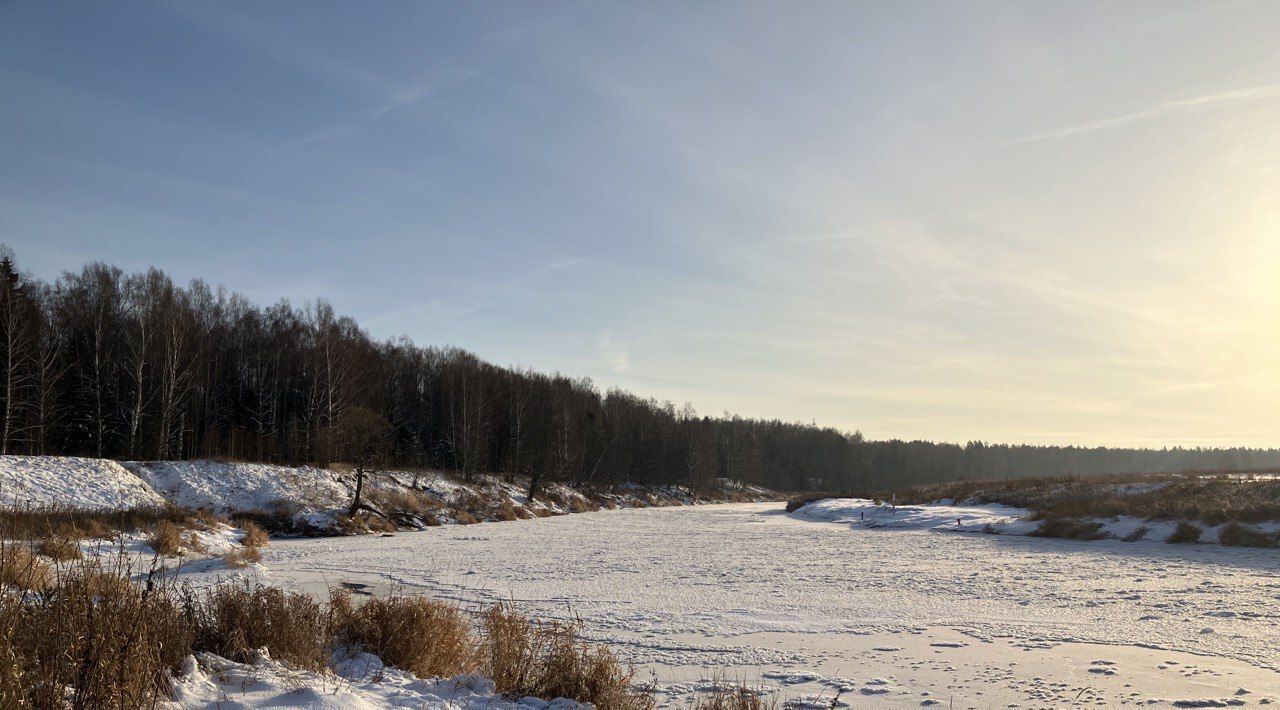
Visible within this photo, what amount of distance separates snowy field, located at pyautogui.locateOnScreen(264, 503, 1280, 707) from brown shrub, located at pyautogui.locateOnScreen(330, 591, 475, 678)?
7.06 ft

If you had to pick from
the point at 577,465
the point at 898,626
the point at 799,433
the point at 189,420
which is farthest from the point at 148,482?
the point at 799,433

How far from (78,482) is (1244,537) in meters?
40.7

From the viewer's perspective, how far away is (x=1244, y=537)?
2256cm

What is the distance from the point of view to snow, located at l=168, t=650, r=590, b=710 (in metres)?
4.87

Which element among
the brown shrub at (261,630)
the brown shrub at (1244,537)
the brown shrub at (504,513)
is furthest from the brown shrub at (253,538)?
the brown shrub at (1244,537)

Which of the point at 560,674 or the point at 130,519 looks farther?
the point at 130,519

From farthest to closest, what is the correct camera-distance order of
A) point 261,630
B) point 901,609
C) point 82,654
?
1. point 901,609
2. point 261,630
3. point 82,654

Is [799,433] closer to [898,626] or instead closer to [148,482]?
[148,482]

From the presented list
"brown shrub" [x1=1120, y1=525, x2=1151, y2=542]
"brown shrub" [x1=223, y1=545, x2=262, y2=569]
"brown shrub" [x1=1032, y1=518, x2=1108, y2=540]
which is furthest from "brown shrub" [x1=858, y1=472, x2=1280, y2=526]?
"brown shrub" [x1=223, y1=545, x2=262, y2=569]

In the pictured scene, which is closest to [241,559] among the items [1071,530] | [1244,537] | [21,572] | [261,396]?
[21,572]

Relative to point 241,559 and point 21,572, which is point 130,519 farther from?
point 21,572

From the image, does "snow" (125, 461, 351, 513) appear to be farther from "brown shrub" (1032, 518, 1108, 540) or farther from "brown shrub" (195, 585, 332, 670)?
"brown shrub" (1032, 518, 1108, 540)

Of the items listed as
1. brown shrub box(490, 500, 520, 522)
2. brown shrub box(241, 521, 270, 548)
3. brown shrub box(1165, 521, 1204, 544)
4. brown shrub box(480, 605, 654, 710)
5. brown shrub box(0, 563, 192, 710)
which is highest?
brown shrub box(0, 563, 192, 710)

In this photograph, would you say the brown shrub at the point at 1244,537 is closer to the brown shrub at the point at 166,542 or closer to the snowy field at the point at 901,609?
the snowy field at the point at 901,609
